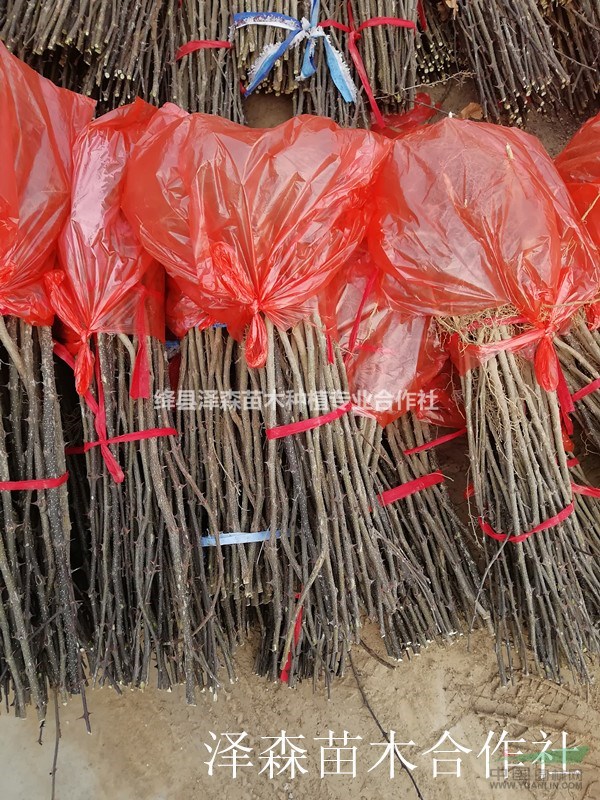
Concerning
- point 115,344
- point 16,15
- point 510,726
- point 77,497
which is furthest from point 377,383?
point 16,15

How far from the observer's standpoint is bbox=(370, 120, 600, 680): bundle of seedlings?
59.6 inches

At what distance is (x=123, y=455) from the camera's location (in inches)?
62.2

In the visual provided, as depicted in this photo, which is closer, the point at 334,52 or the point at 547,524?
the point at 547,524

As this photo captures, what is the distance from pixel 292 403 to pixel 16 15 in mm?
1421

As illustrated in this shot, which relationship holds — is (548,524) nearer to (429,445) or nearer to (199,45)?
(429,445)

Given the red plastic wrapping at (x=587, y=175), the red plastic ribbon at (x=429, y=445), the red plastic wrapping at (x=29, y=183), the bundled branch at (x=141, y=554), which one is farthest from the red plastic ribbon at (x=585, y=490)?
the red plastic wrapping at (x=29, y=183)

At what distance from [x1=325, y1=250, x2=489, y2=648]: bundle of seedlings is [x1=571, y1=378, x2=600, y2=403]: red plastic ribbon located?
15.3 inches

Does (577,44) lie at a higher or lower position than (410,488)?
higher

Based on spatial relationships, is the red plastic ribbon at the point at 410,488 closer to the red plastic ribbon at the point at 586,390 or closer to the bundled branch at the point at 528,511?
the bundled branch at the point at 528,511

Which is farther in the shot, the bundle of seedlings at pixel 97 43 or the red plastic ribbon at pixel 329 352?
the bundle of seedlings at pixel 97 43

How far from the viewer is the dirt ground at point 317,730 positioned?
185cm

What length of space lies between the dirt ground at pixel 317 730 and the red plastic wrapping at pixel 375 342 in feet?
2.66

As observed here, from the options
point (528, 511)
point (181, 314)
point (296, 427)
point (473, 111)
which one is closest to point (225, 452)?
point (296, 427)

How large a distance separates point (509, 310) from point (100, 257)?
1085 mm
